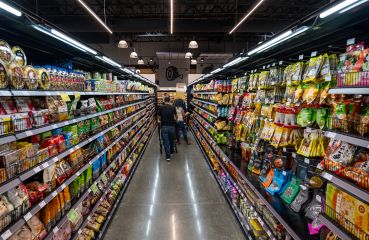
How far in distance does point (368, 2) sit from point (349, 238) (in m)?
1.25

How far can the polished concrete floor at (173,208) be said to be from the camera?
3387mm

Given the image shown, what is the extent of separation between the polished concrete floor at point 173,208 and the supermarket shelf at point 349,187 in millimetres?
2152

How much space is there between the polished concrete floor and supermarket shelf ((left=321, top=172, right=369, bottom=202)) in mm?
2152

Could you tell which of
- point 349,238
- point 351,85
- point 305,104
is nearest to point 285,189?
point 305,104

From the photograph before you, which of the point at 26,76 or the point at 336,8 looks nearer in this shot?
→ the point at 336,8

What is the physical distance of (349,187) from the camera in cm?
136

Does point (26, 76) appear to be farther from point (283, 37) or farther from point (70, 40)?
point (283, 37)

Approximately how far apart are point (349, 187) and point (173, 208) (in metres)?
3.21

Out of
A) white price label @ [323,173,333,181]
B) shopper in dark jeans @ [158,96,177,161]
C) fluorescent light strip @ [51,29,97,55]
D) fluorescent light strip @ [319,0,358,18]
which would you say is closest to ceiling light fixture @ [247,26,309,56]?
fluorescent light strip @ [319,0,358,18]

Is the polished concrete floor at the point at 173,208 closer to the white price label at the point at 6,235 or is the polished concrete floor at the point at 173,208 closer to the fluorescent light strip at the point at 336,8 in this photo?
the white price label at the point at 6,235

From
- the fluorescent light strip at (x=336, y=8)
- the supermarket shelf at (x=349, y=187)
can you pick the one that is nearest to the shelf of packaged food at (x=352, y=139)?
the supermarket shelf at (x=349, y=187)

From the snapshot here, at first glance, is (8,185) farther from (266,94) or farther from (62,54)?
(266,94)

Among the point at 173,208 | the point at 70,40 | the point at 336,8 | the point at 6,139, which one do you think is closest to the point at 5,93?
the point at 6,139

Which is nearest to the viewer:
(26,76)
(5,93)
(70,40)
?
(5,93)
